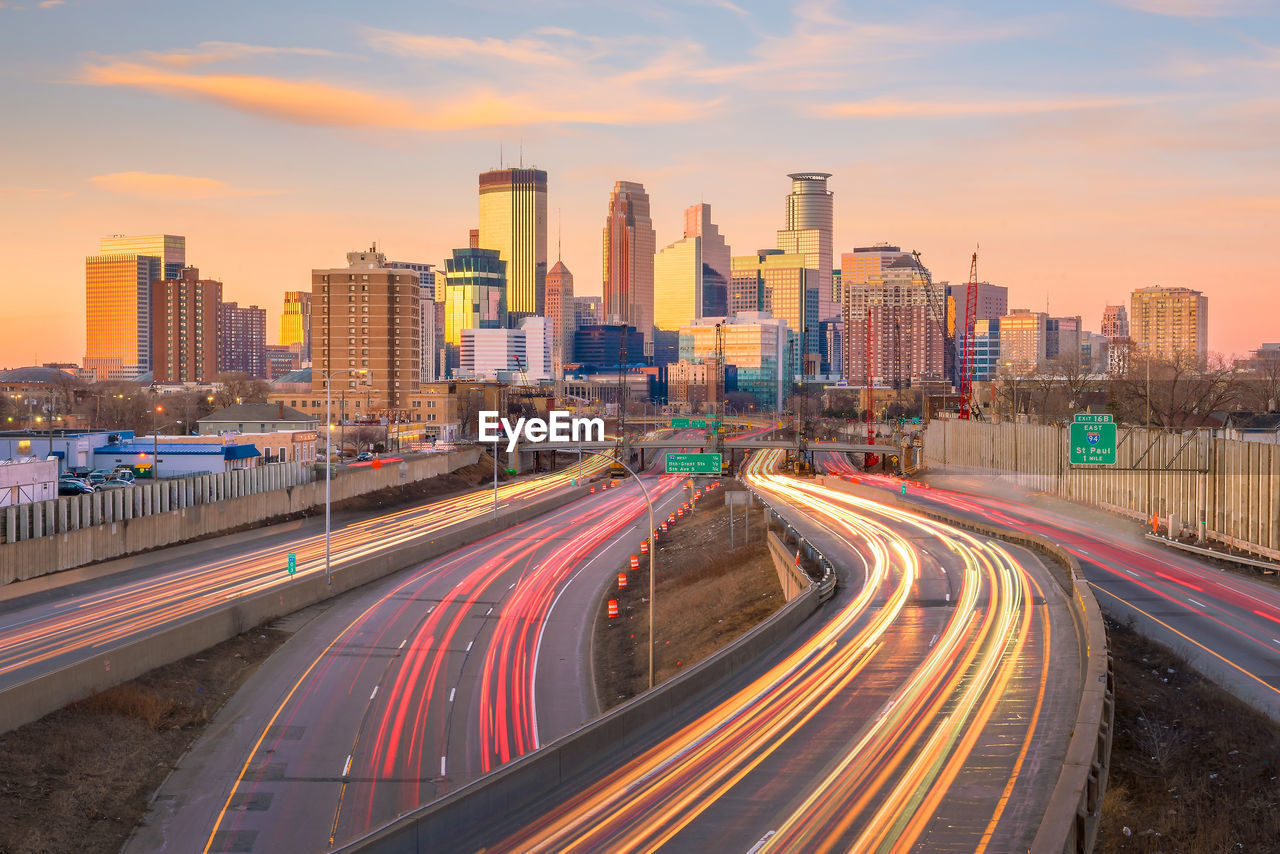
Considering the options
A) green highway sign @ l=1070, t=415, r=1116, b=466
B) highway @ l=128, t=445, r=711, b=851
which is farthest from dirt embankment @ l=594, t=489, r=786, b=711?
green highway sign @ l=1070, t=415, r=1116, b=466

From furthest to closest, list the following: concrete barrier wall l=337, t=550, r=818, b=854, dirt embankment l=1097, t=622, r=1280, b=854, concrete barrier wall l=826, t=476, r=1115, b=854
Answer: dirt embankment l=1097, t=622, r=1280, b=854 < concrete barrier wall l=337, t=550, r=818, b=854 < concrete barrier wall l=826, t=476, r=1115, b=854

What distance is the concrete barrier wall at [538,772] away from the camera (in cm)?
1942

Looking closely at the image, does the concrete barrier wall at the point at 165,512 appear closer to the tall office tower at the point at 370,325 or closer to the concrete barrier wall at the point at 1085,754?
the concrete barrier wall at the point at 1085,754

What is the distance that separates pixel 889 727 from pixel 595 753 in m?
6.99

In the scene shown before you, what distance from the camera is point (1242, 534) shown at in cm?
5388

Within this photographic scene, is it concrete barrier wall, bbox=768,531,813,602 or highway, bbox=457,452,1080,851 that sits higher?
highway, bbox=457,452,1080,851

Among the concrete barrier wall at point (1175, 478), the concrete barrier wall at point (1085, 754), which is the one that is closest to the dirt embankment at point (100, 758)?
the concrete barrier wall at point (1085, 754)

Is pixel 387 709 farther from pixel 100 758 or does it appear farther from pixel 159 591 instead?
pixel 159 591

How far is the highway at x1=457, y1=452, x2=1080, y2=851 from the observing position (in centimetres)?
2012

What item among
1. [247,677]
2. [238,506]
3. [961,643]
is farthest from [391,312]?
[961,643]

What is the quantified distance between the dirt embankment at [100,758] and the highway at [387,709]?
2.54ft

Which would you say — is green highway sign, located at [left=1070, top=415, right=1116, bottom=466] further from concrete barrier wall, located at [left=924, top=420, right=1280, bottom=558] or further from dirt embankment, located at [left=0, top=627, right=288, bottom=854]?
dirt embankment, located at [left=0, top=627, right=288, bottom=854]

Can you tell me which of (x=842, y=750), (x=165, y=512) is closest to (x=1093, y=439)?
(x=842, y=750)

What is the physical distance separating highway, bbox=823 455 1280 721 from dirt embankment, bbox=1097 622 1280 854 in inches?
47.5
